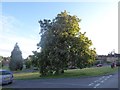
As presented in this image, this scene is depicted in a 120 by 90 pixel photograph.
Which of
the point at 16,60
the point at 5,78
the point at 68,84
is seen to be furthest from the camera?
the point at 16,60

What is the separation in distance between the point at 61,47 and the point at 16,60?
5567cm

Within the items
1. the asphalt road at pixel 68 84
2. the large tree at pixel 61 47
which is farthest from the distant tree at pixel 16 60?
the asphalt road at pixel 68 84

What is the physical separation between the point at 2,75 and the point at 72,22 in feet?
54.0

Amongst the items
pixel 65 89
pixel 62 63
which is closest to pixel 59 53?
pixel 62 63

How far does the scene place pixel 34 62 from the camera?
38.8 metres

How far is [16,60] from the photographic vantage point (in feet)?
300

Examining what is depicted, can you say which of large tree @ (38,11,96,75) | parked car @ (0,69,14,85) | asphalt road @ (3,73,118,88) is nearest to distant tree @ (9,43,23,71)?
large tree @ (38,11,96,75)

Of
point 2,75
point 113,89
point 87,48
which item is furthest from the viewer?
point 87,48

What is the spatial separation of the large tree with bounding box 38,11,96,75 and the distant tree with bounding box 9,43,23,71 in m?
53.5

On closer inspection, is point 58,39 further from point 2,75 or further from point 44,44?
point 2,75

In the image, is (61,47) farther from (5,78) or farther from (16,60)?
(16,60)

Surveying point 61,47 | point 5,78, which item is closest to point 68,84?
point 5,78

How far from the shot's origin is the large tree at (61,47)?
122 feet

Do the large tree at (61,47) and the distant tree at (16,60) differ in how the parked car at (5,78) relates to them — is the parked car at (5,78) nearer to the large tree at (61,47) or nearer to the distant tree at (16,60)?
the large tree at (61,47)
